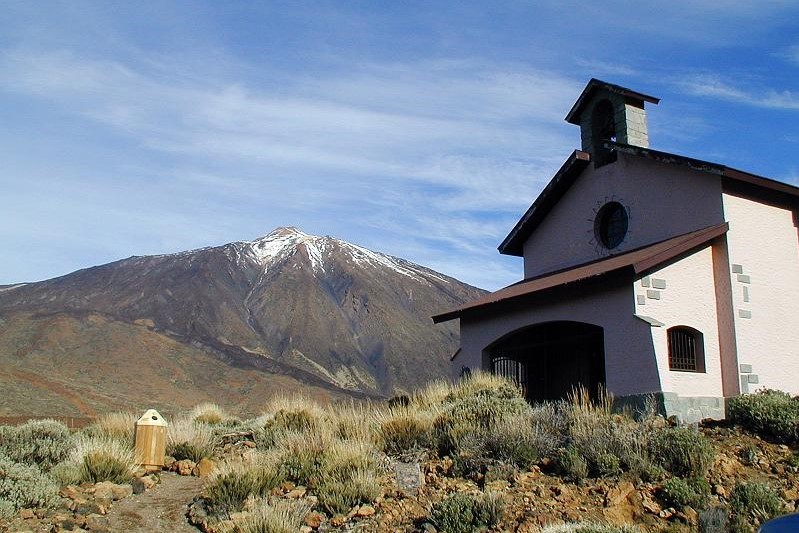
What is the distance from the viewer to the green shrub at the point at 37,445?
13438 mm

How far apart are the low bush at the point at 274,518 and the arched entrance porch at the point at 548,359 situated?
31.0 feet

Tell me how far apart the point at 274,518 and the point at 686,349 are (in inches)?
384

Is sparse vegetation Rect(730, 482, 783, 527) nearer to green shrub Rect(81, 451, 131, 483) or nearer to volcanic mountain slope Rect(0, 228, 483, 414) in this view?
green shrub Rect(81, 451, 131, 483)

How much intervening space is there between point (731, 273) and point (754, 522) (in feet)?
23.4

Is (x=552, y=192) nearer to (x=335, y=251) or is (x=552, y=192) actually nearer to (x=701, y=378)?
(x=701, y=378)

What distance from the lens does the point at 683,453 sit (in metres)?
12.1

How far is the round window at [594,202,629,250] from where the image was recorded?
65.0ft

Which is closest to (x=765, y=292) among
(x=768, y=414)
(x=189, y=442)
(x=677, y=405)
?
(x=768, y=414)

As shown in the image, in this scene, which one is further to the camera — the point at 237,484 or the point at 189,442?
the point at 189,442

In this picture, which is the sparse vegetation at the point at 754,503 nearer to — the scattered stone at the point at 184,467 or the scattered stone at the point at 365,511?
the scattered stone at the point at 365,511

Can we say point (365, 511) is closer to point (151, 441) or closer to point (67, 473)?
point (151, 441)

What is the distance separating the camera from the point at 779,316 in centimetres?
1745

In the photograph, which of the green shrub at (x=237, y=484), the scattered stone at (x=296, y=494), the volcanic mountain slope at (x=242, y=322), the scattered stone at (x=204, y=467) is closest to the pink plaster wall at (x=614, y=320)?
the scattered stone at (x=296, y=494)

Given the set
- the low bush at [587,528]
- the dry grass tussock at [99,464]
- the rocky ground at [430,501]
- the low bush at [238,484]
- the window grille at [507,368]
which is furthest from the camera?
the window grille at [507,368]
